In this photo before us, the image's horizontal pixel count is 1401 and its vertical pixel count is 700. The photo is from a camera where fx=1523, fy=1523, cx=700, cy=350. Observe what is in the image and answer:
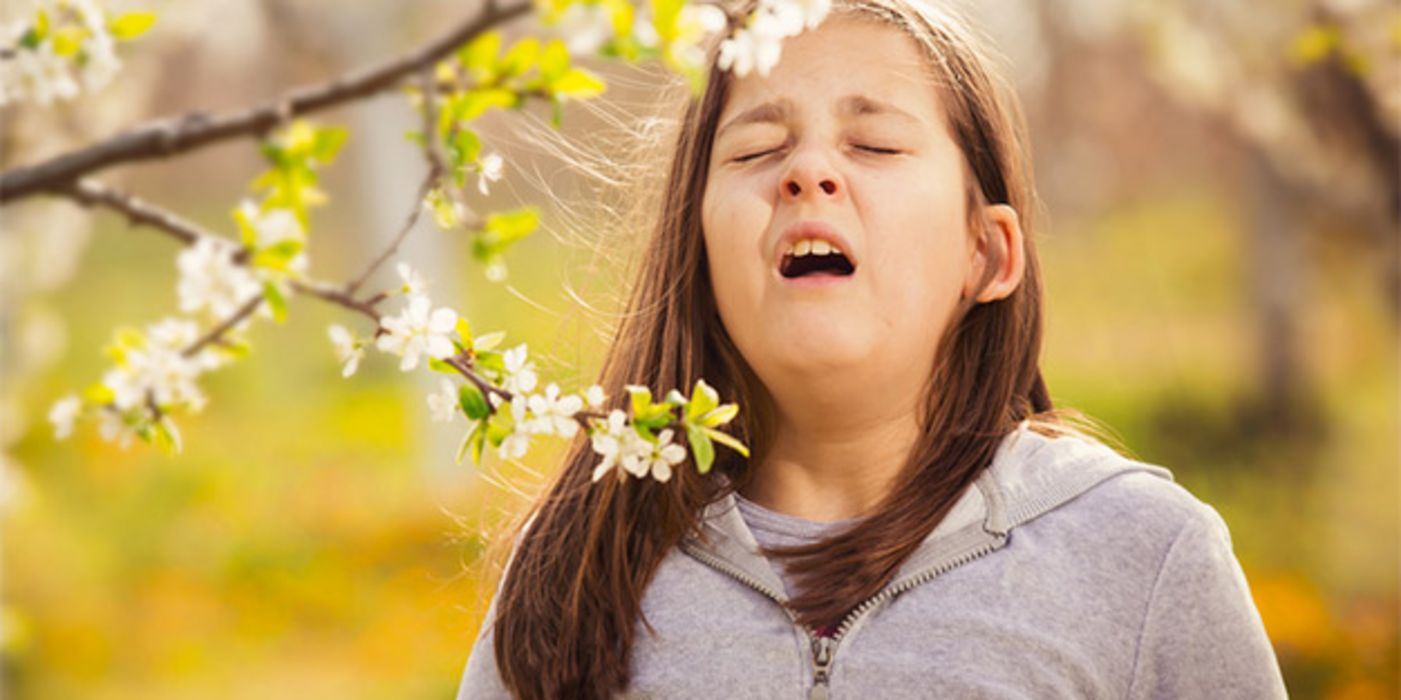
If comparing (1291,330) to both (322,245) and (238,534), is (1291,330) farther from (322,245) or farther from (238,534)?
(322,245)

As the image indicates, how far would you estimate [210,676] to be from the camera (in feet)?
19.4

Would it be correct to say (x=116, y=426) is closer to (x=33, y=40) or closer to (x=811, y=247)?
(x=33, y=40)

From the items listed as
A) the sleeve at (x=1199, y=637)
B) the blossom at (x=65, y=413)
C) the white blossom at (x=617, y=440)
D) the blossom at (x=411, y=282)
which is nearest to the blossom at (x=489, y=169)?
the blossom at (x=411, y=282)

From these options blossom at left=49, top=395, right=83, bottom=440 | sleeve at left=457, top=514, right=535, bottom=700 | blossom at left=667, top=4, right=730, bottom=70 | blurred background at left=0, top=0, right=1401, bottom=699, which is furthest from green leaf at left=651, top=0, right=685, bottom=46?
blurred background at left=0, top=0, right=1401, bottom=699

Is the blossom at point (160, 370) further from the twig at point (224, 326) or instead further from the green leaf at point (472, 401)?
the green leaf at point (472, 401)

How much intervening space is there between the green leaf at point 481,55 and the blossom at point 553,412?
0.81 ft

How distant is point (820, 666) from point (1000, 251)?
0.47m

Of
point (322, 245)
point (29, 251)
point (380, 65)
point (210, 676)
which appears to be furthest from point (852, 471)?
point (322, 245)

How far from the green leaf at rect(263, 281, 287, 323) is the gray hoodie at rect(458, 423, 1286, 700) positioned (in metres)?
0.72

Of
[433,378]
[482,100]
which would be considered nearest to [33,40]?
[482,100]

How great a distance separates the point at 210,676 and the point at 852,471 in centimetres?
501

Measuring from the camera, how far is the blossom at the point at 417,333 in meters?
0.94

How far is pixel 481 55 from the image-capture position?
0.81m

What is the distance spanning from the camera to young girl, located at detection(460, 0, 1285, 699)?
1.35 m
